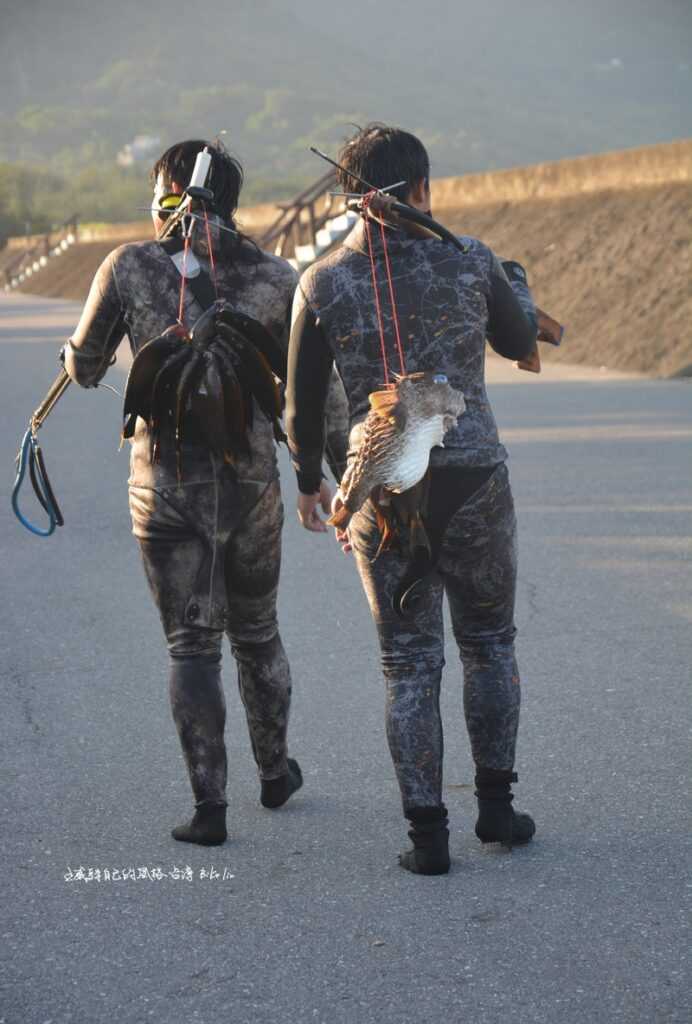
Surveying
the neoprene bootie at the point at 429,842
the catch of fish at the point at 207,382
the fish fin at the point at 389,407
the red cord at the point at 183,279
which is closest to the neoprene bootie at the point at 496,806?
the neoprene bootie at the point at 429,842

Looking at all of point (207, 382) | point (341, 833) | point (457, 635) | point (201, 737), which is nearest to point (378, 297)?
point (207, 382)

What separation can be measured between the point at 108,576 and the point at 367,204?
15.4 ft

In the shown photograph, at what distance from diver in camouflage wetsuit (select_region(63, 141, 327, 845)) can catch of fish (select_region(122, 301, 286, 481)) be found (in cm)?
6

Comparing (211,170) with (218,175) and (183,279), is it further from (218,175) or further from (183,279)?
(183,279)

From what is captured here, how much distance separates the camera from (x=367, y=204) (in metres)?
4.28

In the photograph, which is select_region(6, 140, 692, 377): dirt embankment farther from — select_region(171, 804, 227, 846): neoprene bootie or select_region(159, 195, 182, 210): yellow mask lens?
select_region(171, 804, 227, 846): neoprene bootie

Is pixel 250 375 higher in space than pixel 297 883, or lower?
higher

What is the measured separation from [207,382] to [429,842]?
132 cm

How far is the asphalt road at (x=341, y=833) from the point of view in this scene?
376 cm

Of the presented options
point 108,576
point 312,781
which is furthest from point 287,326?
point 108,576

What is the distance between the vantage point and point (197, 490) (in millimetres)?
4703

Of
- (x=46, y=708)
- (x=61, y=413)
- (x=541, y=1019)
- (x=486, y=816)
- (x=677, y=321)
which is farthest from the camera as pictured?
(x=677, y=321)

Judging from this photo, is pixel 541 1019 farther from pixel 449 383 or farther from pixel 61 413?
pixel 61 413

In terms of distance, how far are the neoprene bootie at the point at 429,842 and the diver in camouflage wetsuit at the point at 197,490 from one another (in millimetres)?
596
